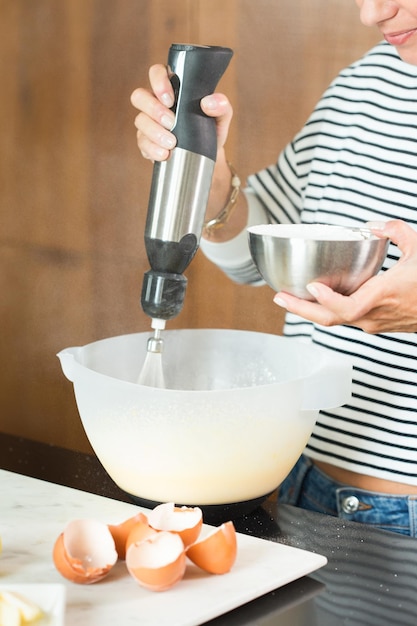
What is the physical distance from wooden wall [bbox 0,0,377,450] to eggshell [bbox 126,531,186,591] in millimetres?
1521

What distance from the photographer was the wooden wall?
230 centimetres

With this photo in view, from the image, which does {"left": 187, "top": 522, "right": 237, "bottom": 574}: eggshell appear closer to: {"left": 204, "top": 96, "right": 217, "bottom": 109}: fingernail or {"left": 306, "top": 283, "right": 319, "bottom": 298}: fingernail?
{"left": 306, "top": 283, "right": 319, "bottom": 298}: fingernail

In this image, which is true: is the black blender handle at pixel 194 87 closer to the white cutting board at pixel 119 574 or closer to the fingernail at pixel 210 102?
the fingernail at pixel 210 102

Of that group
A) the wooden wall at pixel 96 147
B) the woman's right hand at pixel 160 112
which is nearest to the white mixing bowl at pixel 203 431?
the woman's right hand at pixel 160 112

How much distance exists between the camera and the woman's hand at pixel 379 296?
43.0 inches

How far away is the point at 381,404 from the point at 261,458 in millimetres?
364

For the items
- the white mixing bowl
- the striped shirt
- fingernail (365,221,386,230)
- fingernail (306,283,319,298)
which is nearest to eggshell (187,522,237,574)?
the white mixing bowl

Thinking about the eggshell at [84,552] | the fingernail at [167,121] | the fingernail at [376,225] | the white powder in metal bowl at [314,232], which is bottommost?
the eggshell at [84,552]

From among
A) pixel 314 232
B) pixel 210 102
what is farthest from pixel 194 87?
pixel 314 232

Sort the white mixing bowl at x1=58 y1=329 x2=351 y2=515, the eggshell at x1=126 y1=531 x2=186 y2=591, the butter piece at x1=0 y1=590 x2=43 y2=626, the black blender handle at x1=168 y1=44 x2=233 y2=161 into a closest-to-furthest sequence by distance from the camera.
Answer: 1. the butter piece at x1=0 y1=590 x2=43 y2=626
2. the eggshell at x1=126 y1=531 x2=186 y2=591
3. the white mixing bowl at x1=58 y1=329 x2=351 y2=515
4. the black blender handle at x1=168 y1=44 x2=233 y2=161

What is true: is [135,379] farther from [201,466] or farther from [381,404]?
[381,404]

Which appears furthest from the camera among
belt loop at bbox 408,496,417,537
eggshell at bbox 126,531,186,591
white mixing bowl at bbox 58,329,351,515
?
belt loop at bbox 408,496,417,537

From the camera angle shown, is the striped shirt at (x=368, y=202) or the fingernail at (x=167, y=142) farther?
the striped shirt at (x=368, y=202)

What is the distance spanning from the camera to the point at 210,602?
0.86 metres
